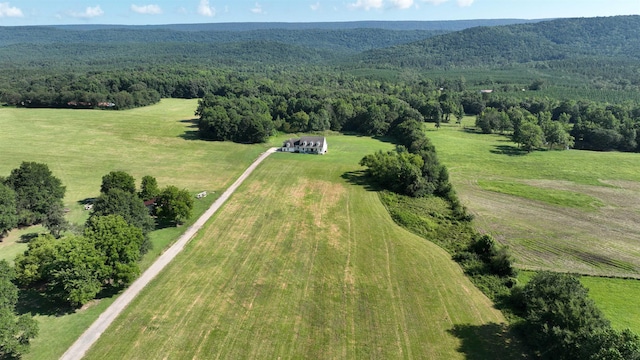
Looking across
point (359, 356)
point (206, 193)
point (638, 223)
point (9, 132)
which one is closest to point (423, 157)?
point (638, 223)

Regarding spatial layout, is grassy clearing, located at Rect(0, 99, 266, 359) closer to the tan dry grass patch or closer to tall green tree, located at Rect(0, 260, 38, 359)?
tall green tree, located at Rect(0, 260, 38, 359)

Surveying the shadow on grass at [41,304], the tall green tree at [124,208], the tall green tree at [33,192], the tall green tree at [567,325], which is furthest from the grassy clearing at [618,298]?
the tall green tree at [33,192]

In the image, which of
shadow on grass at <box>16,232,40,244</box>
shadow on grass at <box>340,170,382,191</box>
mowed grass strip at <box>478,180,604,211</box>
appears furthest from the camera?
shadow on grass at <box>340,170,382,191</box>

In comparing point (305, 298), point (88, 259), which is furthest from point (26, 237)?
point (305, 298)

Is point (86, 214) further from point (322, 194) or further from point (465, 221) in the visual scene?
point (465, 221)

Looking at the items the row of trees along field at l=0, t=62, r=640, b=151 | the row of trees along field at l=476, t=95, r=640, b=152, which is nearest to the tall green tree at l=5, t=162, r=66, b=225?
the row of trees along field at l=0, t=62, r=640, b=151

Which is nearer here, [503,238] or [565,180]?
[503,238]
